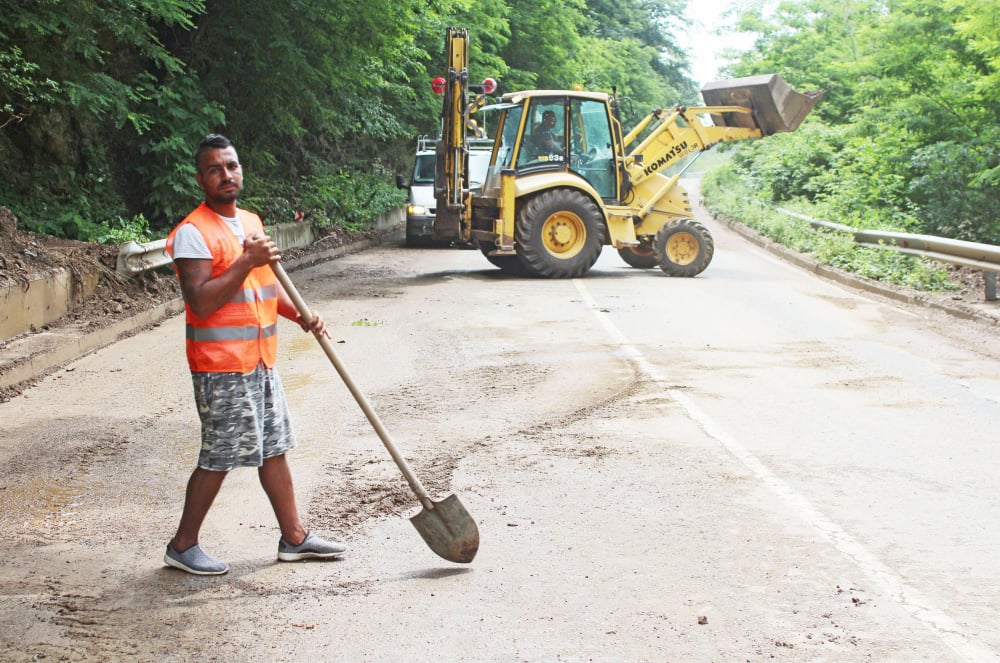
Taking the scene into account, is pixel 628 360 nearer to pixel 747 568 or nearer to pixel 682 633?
pixel 747 568

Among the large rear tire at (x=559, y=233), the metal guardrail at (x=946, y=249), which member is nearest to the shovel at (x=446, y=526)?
the metal guardrail at (x=946, y=249)

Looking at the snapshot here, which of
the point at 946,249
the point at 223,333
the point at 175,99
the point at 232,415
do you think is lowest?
the point at 946,249

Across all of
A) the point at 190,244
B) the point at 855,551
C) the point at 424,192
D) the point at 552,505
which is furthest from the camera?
the point at 424,192

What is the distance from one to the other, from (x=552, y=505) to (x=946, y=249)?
11217 mm

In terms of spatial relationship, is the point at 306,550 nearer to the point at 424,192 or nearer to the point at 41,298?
the point at 41,298

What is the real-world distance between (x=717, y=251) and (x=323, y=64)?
9.76 m

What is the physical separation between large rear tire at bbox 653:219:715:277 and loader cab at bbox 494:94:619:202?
3.46ft

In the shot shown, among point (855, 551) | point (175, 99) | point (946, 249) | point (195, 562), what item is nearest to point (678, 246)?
point (946, 249)

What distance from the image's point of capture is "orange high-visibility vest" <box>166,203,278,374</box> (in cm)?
497

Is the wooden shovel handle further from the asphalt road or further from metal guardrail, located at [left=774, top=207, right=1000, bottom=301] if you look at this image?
metal guardrail, located at [left=774, top=207, right=1000, bottom=301]

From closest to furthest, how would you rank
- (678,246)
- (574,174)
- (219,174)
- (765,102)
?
(219,174), (574,174), (678,246), (765,102)

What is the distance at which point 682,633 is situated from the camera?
14.6 ft

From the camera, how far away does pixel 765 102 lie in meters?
19.0

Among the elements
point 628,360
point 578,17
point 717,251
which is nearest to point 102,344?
point 628,360
